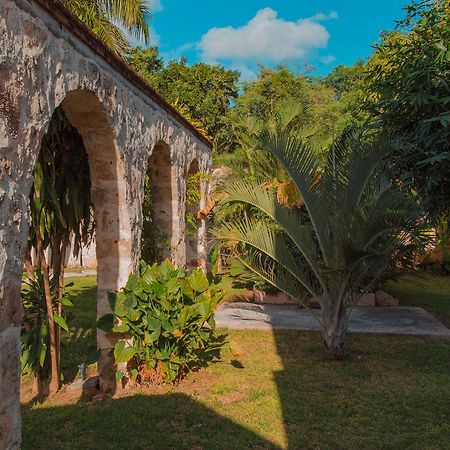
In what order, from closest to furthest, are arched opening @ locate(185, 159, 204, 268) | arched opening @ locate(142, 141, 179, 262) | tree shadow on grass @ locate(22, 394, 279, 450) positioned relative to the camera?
tree shadow on grass @ locate(22, 394, 279, 450) < arched opening @ locate(142, 141, 179, 262) < arched opening @ locate(185, 159, 204, 268)

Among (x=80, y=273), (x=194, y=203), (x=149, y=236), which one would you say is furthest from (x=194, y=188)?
(x=80, y=273)

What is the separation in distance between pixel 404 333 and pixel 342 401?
8.67 feet

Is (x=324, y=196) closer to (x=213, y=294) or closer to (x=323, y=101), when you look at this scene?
(x=213, y=294)

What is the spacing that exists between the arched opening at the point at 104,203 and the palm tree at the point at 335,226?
1.46 meters

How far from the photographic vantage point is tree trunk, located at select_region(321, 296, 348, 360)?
5305 mm

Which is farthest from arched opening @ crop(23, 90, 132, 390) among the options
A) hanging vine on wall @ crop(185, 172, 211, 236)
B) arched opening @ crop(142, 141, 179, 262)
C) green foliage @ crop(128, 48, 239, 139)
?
green foliage @ crop(128, 48, 239, 139)

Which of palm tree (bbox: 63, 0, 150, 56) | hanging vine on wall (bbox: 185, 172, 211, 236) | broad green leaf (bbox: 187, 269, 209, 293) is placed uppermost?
palm tree (bbox: 63, 0, 150, 56)

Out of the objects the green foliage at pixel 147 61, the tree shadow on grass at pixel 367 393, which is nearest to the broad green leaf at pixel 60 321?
the tree shadow on grass at pixel 367 393

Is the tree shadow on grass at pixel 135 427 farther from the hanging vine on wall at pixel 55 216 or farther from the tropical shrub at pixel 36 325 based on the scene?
the hanging vine on wall at pixel 55 216

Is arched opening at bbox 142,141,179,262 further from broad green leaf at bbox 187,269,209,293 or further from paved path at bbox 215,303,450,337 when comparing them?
broad green leaf at bbox 187,269,209,293

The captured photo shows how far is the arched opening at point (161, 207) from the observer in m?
6.71

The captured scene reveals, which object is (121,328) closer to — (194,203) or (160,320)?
(160,320)

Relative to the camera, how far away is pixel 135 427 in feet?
11.9

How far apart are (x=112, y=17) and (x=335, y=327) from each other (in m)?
7.79
